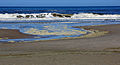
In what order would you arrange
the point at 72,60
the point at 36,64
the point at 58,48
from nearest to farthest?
the point at 36,64, the point at 72,60, the point at 58,48

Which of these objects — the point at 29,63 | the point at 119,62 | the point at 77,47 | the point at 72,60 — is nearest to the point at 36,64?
the point at 29,63

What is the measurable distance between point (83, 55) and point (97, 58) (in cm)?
70

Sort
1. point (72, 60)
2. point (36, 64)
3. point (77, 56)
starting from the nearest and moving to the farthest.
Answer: point (36, 64), point (72, 60), point (77, 56)

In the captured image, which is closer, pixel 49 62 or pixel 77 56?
pixel 49 62

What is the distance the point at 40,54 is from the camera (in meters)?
8.86

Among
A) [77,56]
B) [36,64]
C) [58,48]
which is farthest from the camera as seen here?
[58,48]

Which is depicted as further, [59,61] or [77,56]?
[77,56]

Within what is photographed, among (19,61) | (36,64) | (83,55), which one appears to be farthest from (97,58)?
(19,61)

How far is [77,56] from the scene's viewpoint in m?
8.44

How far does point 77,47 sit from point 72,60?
9.04 ft

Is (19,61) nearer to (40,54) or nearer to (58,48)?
(40,54)

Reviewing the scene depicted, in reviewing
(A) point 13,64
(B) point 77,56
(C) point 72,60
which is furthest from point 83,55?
(A) point 13,64

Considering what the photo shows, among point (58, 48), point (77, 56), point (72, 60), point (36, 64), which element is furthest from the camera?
point (58, 48)

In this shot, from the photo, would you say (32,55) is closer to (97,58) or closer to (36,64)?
(36,64)
